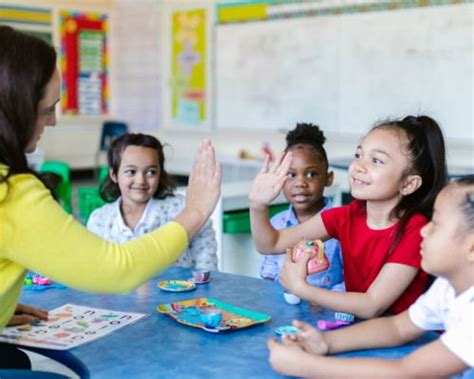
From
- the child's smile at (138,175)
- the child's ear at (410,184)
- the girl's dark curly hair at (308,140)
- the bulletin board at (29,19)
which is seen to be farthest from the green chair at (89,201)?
the bulletin board at (29,19)

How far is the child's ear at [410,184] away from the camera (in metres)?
1.72

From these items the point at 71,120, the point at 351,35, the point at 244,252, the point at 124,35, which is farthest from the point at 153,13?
the point at 244,252

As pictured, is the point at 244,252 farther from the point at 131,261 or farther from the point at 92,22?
the point at 92,22

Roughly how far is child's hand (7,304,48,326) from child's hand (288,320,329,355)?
2.06ft

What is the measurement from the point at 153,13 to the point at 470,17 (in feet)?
13.1

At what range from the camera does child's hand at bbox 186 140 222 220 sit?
1.42 m

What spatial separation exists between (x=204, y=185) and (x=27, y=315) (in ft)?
1.72

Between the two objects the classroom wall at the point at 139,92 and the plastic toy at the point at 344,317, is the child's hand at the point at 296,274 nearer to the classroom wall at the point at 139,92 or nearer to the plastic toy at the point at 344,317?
the plastic toy at the point at 344,317

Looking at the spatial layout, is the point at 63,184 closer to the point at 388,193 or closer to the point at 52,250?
the point at 388,193

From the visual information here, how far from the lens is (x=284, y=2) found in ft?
21.6

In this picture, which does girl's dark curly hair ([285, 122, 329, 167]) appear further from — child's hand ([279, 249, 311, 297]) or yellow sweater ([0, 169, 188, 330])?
yellow sweater ([0, 169, 188, 330])

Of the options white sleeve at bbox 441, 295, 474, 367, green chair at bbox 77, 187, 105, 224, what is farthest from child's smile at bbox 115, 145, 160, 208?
white sleeve at bbox 441, 295, 474, 367

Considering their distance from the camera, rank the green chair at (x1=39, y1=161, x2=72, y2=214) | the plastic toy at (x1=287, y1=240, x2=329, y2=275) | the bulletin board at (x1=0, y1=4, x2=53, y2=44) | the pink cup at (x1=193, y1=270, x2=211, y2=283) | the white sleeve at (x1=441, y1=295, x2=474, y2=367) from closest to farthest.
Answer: the white sleeve at (x1=441, y1=295, x2=474, y2=367)
the plastic toy at (x1=287, y1=240, x2=329, y2=275)
the pink cup at (x1=193, y1=270, x2=211, y2=283)
the green chair at (x1=39, y1=161, x2=72, y2=214)
the bulletin board at (x1=0, y1=4, x2=53, y2=44)

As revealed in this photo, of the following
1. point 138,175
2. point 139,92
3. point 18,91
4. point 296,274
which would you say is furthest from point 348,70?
point 18,91
